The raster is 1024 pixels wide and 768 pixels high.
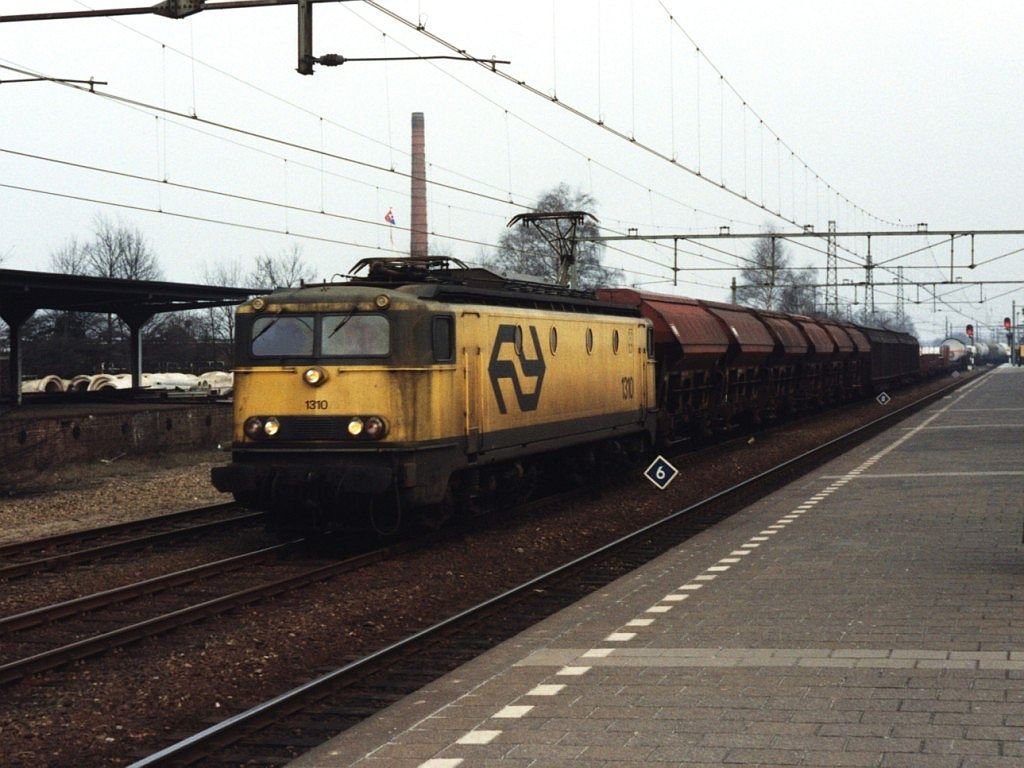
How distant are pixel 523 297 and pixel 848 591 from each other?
26.2 ft

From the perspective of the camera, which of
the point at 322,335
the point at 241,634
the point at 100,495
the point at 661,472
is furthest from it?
the point at 100,495

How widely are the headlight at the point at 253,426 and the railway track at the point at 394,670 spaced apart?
3.88 metres

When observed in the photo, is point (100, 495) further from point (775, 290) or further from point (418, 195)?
point (775, 290)

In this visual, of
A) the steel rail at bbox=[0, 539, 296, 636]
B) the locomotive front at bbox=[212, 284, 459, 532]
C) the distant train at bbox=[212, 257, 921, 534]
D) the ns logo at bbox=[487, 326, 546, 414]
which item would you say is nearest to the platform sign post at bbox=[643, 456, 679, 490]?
the distant train at bbox=[212, 257, 921, 534]

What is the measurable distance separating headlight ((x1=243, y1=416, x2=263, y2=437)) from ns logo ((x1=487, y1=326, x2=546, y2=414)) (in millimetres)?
3020

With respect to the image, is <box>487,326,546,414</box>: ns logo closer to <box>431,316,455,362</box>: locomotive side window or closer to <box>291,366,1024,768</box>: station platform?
<box>431,316,455,362</box>: locomotive side window

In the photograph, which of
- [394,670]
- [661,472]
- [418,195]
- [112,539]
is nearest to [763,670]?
[394,670]

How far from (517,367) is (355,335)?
10.3 ft

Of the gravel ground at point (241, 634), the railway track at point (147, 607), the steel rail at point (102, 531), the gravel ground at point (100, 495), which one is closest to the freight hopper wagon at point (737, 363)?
the gravel ground at point (241, 634)

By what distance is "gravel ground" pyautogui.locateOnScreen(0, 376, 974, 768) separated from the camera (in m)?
8.55

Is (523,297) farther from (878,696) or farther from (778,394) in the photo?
(778,394)

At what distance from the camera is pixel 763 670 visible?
8.93m

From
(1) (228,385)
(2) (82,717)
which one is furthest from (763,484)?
(1) (228,385)

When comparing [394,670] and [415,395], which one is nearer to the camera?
[394,670]
